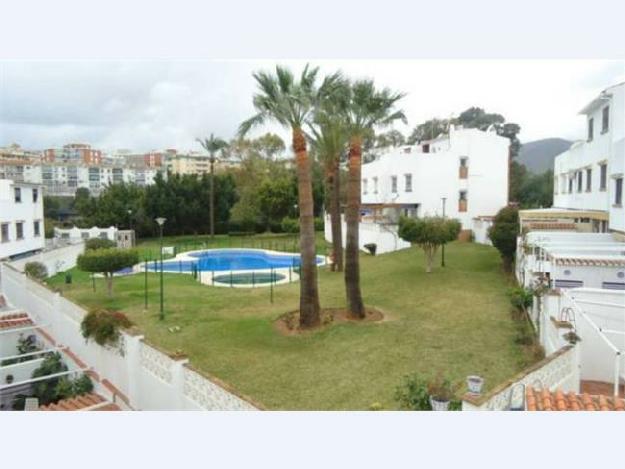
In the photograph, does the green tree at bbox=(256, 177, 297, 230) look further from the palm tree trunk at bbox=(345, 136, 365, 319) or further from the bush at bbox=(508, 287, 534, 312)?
the bush at bbox=(508, 287, 534, 312)

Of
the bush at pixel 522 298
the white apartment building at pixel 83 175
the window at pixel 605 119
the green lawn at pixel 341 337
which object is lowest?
the green lawn at pixel 341 337

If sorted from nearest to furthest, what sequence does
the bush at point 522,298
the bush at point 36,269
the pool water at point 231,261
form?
the bush at point 522,298 < the bush at point 36,269 < the pool water at point 231,261

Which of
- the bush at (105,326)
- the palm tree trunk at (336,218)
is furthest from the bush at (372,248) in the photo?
the bush at (105,326)

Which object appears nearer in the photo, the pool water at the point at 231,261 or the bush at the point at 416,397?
the bush at the point at 416,397

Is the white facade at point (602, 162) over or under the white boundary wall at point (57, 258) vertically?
over

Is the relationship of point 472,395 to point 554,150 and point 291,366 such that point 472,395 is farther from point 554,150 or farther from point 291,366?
point 554,150

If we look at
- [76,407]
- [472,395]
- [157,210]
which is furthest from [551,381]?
[157,210]

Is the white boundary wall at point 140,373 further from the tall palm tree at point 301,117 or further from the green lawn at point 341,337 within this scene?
the tall palm tree at point 301,117

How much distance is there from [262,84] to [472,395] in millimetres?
10672

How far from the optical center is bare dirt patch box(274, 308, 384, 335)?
1468cm

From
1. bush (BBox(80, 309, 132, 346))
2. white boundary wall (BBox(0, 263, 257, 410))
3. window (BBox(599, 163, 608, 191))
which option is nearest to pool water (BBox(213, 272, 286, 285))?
white boundary wall (BBox(0, 263, 257, 410))

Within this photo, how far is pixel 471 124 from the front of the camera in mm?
69438

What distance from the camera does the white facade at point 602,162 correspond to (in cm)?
1816

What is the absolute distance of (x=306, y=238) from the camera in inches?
573
